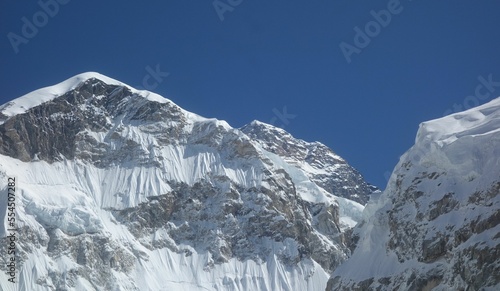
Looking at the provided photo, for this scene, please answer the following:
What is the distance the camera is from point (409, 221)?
11025 centimetres

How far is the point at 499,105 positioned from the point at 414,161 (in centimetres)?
Answer: 1264

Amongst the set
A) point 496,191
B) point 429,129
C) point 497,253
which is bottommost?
point 497,253

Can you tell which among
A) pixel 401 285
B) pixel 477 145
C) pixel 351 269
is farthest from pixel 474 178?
pixel 351 269

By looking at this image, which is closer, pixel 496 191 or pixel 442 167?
pixel 496 191

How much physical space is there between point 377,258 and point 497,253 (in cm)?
2899

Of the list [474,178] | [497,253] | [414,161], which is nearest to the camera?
[497,253]

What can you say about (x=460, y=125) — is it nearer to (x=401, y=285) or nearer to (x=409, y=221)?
(x=409, y=221)

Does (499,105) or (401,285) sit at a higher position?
(499,105)

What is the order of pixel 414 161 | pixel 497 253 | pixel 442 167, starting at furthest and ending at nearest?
pixel 414 161, pixel 442 167, pixel 497 253

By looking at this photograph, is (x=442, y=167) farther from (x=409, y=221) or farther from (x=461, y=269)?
(x=461, y=269)

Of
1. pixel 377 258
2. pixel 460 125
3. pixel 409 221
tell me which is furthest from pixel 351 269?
pixel 460 125

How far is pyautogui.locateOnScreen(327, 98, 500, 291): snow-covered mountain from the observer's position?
305 feet

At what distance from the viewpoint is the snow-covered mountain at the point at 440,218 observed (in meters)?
92.9

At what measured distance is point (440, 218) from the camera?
103 metres
